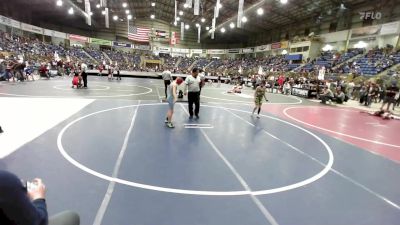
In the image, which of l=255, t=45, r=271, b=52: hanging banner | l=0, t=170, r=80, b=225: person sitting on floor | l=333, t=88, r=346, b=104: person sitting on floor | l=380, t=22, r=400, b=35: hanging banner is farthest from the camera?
l=255, t=45, r=271, b=52: hanging banner

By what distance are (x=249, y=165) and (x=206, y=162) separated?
0.84 metres

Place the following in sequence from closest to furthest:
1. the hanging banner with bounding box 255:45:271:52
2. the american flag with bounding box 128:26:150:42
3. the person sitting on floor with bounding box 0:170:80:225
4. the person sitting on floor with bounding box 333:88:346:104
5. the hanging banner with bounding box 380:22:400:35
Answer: the person sitting on floor with bounding box 0:170:80:225 < the person sitting on floor with bounding box 333:88:346:104 < the hanging banner with bounding box 380:22:400:35 < the american flag with bounding box 128:26:150:42 < the hanging banner with bounding box 255:45:271:52

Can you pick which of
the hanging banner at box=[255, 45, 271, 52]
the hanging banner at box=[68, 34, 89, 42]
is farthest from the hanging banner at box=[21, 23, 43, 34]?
the hanging banner at box=[255, 45, 271, 52]

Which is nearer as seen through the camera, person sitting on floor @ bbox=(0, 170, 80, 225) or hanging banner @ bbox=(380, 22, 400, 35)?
person sitting on floor @ bbox=(0, 170, 80, 225)

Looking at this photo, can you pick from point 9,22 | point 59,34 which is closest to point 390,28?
point 9,22

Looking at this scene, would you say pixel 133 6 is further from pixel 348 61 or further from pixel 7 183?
pixel 7 183

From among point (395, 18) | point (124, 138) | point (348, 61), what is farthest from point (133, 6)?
point (124, 138)

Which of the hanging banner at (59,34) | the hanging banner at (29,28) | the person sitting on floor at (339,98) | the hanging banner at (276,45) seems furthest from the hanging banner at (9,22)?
the hanging banner at (276,45)

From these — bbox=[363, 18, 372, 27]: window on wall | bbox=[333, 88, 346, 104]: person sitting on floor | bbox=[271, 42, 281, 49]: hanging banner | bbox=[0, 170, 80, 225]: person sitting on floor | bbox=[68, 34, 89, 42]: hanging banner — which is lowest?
bbox=[333, 88, 346, 104]: person sitting on floor

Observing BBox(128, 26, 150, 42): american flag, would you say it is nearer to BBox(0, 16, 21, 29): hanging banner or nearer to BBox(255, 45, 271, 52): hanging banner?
BBox(0, 16, 21, 29): hanging banner

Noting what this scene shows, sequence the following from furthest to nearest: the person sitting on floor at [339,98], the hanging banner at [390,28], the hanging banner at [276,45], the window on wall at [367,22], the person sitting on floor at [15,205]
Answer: the hanging banner at [276,45] → the window on wall at [367,22] → the hanging banner at [390,28] → the person sitting on floor at [339,98] → the person sitting on floor at [15,205]

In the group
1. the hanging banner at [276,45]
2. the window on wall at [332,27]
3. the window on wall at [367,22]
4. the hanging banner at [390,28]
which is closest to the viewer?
the hanging banner at [390,28]

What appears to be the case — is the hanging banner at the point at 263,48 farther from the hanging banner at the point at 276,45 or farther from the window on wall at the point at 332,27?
the window on wall at the point at 332,27

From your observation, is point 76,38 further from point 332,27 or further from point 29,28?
point 332,27
